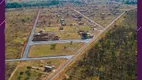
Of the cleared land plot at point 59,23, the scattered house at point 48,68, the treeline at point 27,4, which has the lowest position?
the scattered house at point 48,68

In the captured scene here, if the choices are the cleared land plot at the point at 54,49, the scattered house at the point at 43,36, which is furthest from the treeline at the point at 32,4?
the cleared land plot at the point at 54,49

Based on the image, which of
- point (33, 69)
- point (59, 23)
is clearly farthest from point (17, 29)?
point (33, 69)

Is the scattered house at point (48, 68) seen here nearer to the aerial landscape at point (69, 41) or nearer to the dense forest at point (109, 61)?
Result: the aerial landscape at point (69, 41)

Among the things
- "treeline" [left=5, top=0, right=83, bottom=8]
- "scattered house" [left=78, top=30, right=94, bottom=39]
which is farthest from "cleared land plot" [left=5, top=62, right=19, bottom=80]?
"treeline" [left=5, top=0, right=83, bottom=8]

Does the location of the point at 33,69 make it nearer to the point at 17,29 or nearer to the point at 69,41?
the point at 69,41

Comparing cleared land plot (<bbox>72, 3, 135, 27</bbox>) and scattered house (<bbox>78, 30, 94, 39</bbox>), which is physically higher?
cleared land plot (<bbox>72, 3, 135, 27</bbox>)

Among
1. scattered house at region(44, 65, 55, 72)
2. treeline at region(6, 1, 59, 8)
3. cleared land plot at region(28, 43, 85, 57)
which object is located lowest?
scattered house at region(44, 65, 55, 72)

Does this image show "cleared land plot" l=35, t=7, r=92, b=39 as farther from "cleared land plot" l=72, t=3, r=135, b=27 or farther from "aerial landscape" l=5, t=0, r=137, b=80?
"cleared land plot" l=72, t=3, r=135, b=27
